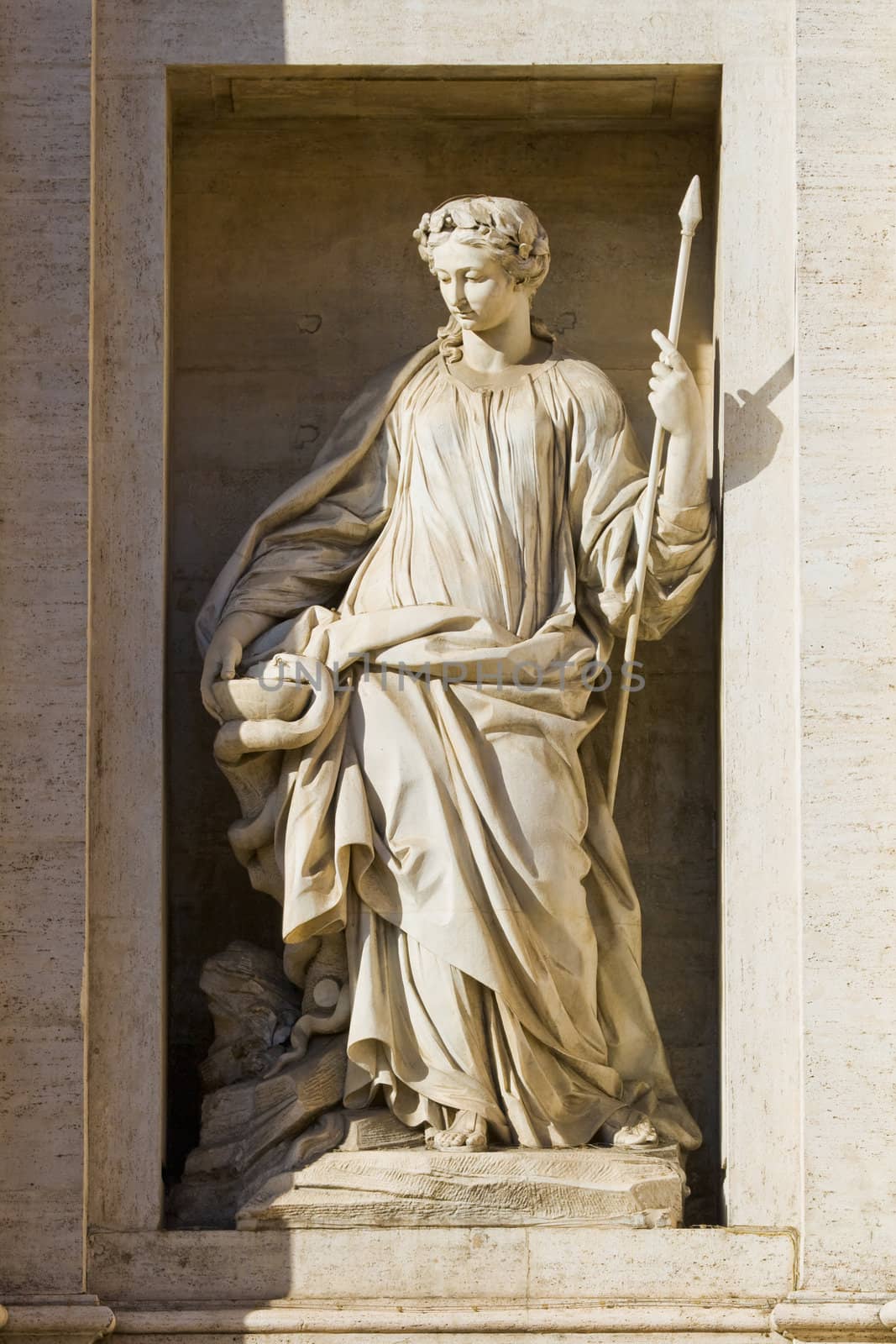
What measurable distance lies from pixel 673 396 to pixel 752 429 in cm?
32

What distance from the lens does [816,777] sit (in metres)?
9.02

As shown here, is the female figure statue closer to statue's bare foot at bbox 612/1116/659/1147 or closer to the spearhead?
statue's bare foot at bbox 612/1116/659/1147

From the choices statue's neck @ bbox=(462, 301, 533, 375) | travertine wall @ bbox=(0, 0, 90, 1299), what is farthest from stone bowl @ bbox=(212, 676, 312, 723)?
statue's neck @ bbox=(462, 301, 533, 375)

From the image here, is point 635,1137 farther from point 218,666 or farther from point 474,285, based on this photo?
point 474,285

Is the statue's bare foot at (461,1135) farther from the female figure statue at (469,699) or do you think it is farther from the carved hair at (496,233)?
the carved hair at (496,233)

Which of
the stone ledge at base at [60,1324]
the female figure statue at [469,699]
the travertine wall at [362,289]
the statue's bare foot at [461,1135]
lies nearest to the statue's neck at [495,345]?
the female figure statue at [469,699]

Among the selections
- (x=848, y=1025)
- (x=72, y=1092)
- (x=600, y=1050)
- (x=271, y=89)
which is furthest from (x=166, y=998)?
(x=271, y=89)

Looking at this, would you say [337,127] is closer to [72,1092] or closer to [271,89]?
[271,89]

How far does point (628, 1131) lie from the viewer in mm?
9125

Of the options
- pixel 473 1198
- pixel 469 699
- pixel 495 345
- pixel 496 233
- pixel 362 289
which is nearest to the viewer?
pixel 473 1198

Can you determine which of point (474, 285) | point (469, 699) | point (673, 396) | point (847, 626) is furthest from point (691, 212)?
point (469, 699)

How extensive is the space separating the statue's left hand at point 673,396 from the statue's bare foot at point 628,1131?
80.9 inches

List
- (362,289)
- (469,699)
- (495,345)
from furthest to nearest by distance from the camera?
(362,289), (495,345), (469,699)

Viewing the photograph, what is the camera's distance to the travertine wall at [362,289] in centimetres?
1005
